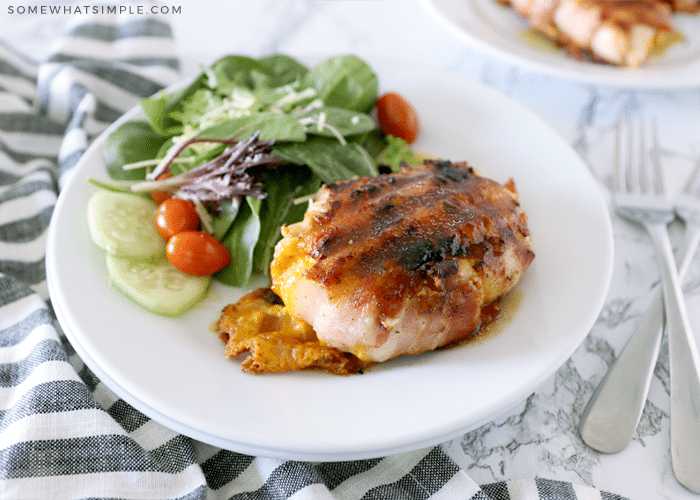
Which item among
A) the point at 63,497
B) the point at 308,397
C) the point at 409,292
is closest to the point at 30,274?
the point at 63,497

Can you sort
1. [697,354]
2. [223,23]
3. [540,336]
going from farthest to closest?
[223,23], [697,354], [540,336]

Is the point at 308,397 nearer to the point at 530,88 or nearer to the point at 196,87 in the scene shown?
the point at 196,87

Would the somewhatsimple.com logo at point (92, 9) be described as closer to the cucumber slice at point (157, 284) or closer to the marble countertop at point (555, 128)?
the marble countertop at point (555, 128)

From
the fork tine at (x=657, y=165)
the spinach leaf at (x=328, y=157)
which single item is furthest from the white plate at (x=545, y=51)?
the spinach leaf at (x=328, y=157)

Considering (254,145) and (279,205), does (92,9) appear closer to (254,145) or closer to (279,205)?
(254,145)

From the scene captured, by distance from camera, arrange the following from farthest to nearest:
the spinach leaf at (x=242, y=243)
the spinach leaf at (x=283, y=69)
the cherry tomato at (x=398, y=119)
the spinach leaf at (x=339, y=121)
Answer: the spinach leaf at (x=283, y=69), the cherry tomato at (x=398, y=119), the spinach leaf at (x=339, y=121), the spinach leaf at (x=242, y=243)

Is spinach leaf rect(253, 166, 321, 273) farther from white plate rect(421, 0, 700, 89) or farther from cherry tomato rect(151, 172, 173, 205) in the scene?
white plate rect(421, 0, 700, 89)

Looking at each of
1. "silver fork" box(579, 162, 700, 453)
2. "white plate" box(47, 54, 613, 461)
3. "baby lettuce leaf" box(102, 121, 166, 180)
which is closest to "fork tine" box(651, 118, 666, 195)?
"white plate" box(47, 54, 613, 461)
